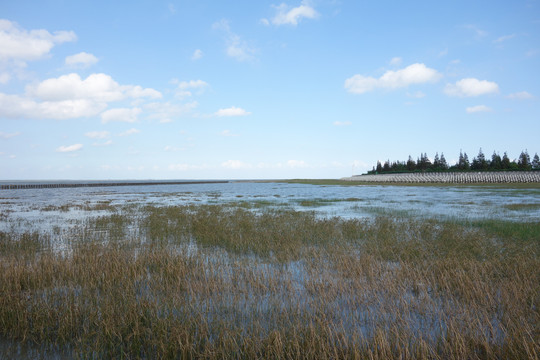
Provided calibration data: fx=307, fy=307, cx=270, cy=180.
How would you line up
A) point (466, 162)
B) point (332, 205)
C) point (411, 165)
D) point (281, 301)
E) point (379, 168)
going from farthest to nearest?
point (379, 168) < point (411, 165) < point (466, 162) < point (332, 205) < point (281, 301)

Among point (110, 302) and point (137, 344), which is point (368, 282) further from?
point (110, 302)

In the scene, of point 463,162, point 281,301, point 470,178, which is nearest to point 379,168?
point 463,162

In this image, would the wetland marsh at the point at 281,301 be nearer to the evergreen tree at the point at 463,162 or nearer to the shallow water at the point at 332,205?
the shallow water at the point at 332,205

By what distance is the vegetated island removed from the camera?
9594 cm

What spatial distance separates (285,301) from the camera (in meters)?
8.31

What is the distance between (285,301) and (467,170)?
150m

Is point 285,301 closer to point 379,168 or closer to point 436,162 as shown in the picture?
point 436,162

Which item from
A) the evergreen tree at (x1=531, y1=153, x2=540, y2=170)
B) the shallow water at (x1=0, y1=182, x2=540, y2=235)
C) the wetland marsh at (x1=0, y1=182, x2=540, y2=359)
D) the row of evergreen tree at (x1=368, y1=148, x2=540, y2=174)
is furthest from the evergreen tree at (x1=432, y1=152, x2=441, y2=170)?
the wetland marsh at (x1=0, y1=182, x2=540, y2=359)

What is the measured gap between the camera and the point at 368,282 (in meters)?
9.56

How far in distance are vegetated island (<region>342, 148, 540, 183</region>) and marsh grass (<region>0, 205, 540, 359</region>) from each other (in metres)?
102

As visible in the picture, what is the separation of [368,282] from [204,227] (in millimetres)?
12551

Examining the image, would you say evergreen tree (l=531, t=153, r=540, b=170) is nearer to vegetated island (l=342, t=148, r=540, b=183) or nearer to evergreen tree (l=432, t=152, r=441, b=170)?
vegetated island (l=342, t=148, r=540, b=183)

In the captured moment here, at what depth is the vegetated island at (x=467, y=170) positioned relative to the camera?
9594 centimetres

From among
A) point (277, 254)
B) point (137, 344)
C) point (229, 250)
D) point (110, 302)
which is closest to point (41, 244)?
point (229, 250)
